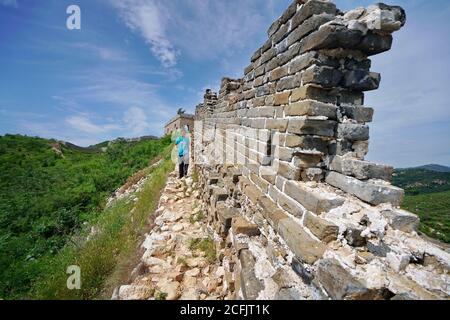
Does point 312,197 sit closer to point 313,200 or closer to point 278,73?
point 313,200

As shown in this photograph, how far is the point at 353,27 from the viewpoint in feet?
5.31

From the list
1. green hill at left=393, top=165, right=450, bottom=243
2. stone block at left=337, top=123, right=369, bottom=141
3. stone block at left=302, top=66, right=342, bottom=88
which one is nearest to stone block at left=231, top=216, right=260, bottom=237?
stone block at left=337, top=123, right=369, bottom=141

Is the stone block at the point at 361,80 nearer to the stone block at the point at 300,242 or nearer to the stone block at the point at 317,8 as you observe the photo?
the stone block at the point at 317,8

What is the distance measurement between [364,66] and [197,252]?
2.79 meters

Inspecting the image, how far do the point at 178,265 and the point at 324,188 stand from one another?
1939 mm

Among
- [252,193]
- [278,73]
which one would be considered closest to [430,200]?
[252,193]

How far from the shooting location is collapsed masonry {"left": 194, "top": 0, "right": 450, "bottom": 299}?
1.22 meters

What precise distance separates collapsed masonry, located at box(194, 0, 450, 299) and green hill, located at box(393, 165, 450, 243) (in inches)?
229

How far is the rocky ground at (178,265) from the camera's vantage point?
2.24 m

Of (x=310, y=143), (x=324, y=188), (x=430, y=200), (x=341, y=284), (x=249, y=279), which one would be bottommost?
(x=430, y=200)

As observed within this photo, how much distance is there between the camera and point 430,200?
22.3 metres

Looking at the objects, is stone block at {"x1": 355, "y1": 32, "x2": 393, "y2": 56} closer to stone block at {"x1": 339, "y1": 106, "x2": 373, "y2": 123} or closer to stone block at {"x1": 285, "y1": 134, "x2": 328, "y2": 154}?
stone block at {"x1": 339, "y1": 106, "x2": 373, "y2": 123}

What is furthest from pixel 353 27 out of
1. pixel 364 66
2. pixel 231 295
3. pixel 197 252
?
pixel 197 252
